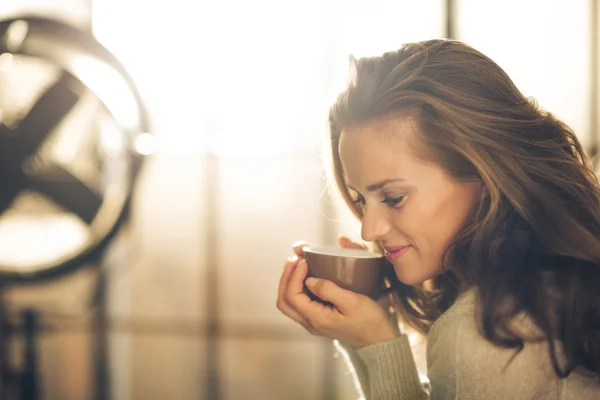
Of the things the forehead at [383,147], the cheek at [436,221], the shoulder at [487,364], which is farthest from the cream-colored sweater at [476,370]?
the forehead at [383,147]

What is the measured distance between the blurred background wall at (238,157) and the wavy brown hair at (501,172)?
1085 mm

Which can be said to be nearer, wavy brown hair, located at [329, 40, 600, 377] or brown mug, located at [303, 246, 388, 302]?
wavy brown hair, located at [329, 40, 600, 377]

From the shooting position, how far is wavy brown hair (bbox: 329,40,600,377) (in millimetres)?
896

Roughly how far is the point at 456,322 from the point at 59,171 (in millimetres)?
939

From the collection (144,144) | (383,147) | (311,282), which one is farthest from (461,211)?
(144,144)

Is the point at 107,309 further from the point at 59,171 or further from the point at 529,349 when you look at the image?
the point at 529,349

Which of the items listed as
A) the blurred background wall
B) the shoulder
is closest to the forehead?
the shoulder

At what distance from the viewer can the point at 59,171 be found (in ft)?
4.63

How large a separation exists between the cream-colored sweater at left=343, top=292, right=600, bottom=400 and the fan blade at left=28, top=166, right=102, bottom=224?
2.58 ft

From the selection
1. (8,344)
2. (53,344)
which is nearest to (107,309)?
(53,344)

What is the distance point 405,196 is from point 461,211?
3.7 inches

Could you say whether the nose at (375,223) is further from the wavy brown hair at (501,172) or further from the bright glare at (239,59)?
the bright glare at (239,59)

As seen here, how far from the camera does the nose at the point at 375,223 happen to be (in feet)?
3.22

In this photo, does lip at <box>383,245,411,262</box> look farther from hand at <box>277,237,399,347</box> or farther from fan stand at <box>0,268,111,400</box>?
fan stand at <box>0,268,111,400</box>
